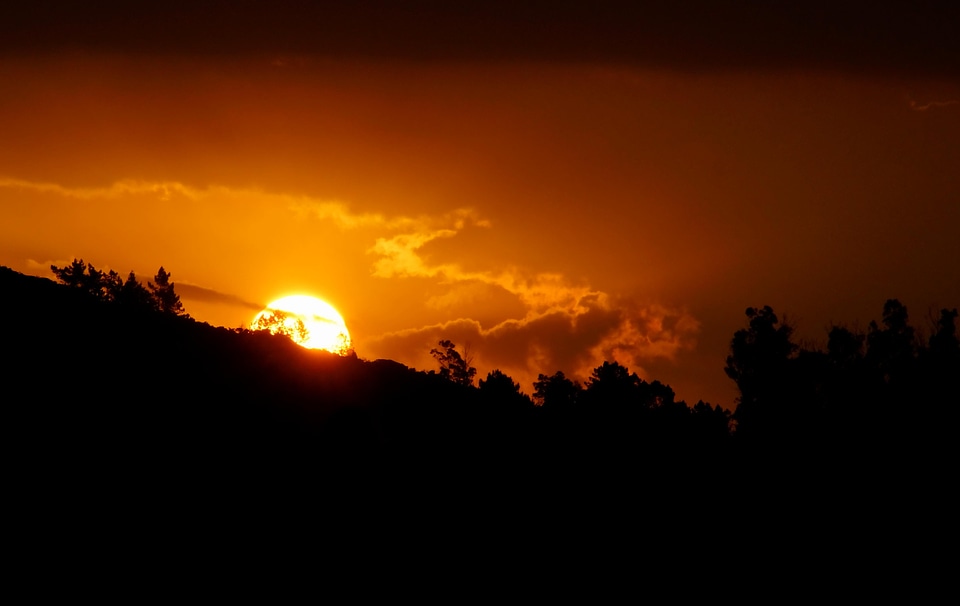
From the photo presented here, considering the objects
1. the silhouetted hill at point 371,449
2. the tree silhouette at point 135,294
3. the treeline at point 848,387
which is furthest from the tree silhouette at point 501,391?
the tree silhouette at point 135,294

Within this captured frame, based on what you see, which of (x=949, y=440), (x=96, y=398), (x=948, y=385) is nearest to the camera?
(x=96, y=398)

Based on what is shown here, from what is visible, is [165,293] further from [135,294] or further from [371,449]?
[371,449]

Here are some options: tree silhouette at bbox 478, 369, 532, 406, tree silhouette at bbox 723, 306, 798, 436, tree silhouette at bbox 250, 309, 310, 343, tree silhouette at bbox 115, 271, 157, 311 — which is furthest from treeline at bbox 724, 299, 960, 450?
tree silhouette at bbox 115, 271, 157, 311

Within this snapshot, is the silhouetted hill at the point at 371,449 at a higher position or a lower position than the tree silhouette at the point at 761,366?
lower

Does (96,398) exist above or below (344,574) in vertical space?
above

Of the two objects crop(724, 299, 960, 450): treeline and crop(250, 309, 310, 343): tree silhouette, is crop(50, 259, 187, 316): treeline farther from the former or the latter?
crop(724, 299, 960, 450): treeline

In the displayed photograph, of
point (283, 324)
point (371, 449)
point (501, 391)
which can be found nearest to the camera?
point (371, 449)

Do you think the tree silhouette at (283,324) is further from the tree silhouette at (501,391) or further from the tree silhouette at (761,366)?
the tree silhouette at (761,366)

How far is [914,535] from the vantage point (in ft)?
169

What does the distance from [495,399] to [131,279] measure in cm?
6327

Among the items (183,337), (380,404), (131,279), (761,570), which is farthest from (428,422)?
(131,279)

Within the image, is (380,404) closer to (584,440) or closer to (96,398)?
(584,440)

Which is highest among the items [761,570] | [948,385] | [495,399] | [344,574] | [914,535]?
[948,385]

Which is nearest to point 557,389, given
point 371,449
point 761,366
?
point 761,366
